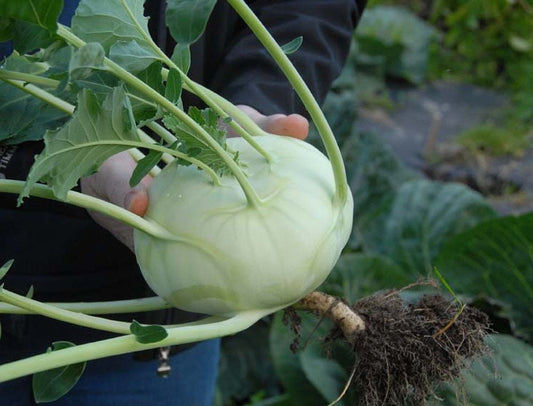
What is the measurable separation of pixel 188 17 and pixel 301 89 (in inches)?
5.1

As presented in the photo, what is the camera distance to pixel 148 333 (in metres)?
0.78

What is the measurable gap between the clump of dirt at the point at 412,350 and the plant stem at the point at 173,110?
27cm

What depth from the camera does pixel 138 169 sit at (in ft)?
2.81

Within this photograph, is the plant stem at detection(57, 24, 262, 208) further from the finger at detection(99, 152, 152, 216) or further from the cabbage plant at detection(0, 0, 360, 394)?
the finger at detection(99, 152, 152, 216)

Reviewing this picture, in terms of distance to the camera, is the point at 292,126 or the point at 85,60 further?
the point at 292,126

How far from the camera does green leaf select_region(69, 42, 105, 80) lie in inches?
27.9

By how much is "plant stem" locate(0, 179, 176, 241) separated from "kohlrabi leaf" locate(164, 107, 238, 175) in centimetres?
8

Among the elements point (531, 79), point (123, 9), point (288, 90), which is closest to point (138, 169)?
point (123, 9)

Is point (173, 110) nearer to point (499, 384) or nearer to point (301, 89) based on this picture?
point (301, 89)

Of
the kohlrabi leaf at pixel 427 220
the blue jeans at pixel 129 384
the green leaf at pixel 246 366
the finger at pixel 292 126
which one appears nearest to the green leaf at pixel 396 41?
the kohlrabi leaf at pixel 427 220

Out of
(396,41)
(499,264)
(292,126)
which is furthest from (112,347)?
(396,41)

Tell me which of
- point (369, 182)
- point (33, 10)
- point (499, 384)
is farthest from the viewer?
point (369, 182)

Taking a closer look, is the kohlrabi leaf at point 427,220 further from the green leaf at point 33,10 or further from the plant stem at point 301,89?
the green leaf at point 33,10

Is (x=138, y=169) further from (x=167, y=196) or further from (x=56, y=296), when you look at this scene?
(x=56, y=296)
